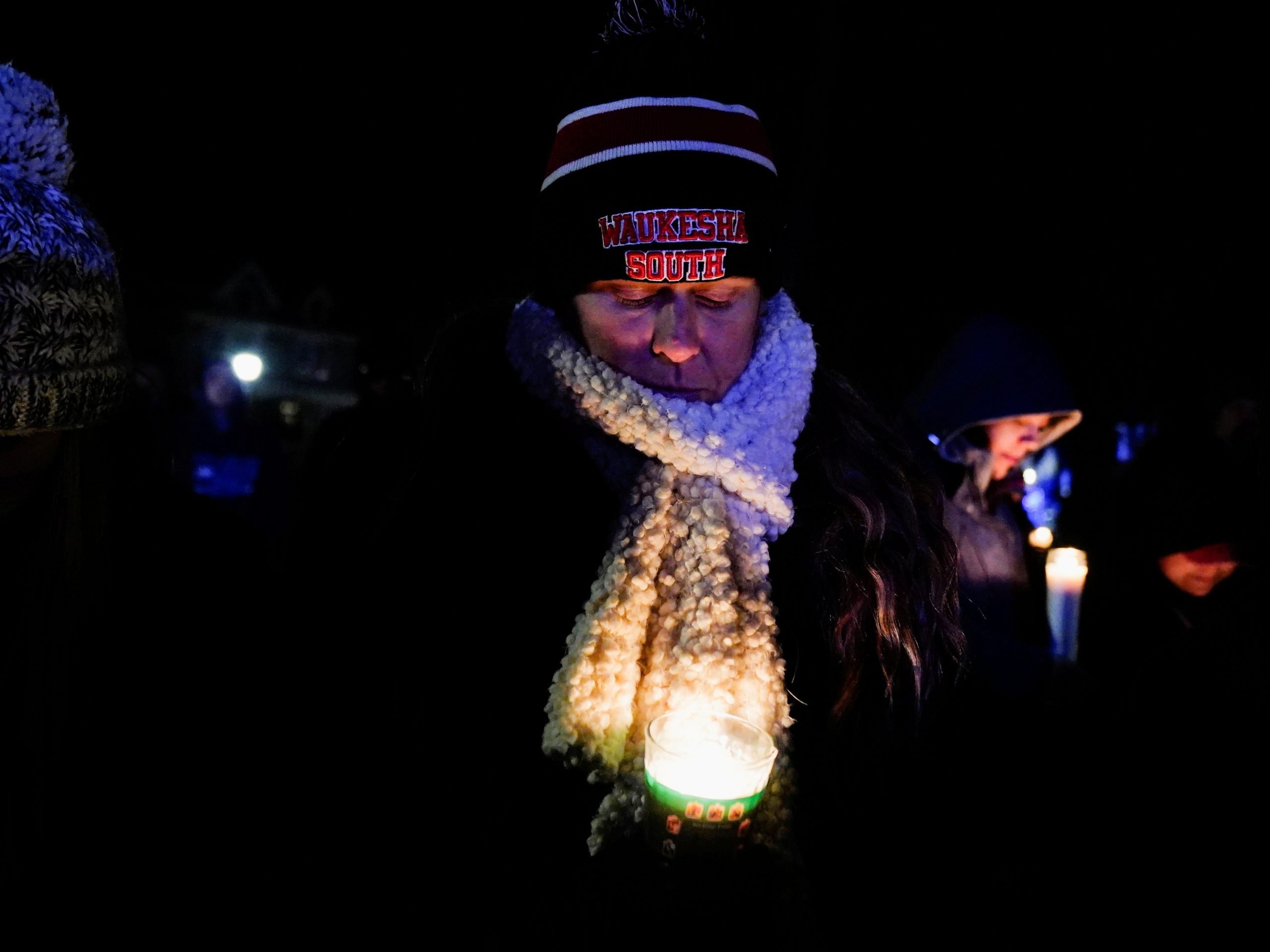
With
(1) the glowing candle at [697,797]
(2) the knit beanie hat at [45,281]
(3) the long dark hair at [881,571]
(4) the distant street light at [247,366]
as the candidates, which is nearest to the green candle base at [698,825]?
(1) the glowing candle at [697,797]

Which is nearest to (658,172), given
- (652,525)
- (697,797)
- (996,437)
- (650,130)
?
(650,130)

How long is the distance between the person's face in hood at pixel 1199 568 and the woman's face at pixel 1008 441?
0.72 m

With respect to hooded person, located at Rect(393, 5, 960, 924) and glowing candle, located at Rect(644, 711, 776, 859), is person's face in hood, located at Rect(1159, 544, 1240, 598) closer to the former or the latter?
hooded person, located at Rect(393, 5, 960, 924)

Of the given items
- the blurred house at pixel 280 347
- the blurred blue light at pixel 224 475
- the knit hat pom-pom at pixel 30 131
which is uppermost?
the blurred house at pixel 280 347

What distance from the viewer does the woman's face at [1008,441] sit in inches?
145

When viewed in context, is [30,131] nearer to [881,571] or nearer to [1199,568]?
[881,571]

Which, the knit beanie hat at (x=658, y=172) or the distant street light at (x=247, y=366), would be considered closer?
the knit beanie hat at (x=658, y=172)

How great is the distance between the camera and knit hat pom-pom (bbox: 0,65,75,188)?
1.21 meters

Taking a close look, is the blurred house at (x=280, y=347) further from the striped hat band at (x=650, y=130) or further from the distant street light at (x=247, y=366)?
the striped hat band at (x=650, y=130)

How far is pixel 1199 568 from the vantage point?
3.24 m

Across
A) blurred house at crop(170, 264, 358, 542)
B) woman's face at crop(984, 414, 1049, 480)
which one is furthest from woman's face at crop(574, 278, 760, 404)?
blurred house at crop(170, 264, 358, 542)

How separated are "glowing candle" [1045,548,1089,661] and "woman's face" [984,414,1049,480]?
1.23 meters

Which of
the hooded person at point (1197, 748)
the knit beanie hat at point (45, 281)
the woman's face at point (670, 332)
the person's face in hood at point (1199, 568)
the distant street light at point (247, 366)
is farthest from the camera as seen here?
the distant street light at point (247, 366)

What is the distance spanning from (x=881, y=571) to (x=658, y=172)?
935 millimetres
